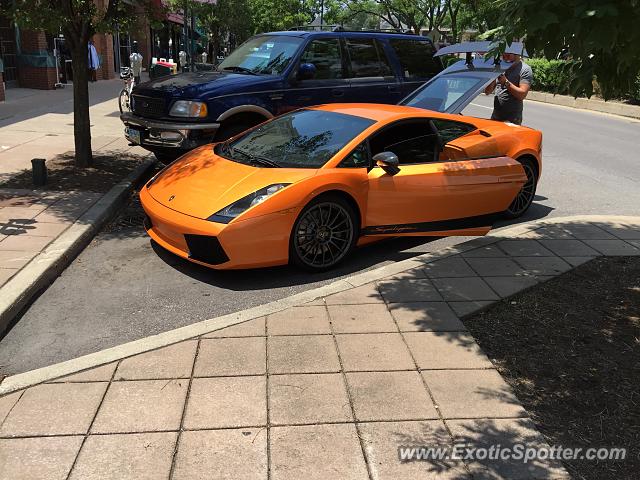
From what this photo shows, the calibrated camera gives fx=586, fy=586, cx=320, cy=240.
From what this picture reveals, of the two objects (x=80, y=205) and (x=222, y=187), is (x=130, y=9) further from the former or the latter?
(x=222, y=187)

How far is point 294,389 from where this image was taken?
3227mm

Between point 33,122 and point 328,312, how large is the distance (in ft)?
33.5

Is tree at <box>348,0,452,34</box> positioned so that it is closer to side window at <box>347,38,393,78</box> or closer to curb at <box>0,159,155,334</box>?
side window at <box>347,38,393,78</box>

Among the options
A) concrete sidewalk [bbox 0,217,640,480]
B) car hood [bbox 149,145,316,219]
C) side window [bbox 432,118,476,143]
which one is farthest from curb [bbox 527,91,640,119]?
concrete sidewalk [bbox 0,217,640,480]

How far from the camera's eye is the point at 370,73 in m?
8.89

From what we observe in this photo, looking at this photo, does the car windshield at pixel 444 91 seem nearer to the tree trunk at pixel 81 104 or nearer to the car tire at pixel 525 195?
the car tire at pixel 525 195

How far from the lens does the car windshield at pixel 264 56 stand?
26.7ft

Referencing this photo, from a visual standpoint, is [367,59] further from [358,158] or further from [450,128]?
[358,158]

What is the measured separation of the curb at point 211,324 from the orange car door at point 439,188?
0.90ft

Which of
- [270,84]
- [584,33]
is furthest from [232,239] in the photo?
[270,84]

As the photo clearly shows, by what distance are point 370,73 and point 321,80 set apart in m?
0.98

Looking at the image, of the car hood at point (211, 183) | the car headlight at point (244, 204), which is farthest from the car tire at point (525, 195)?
the car headlight at point (244, 204)

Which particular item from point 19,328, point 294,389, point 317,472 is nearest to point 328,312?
point 294,389

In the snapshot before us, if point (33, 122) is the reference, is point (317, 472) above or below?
below
